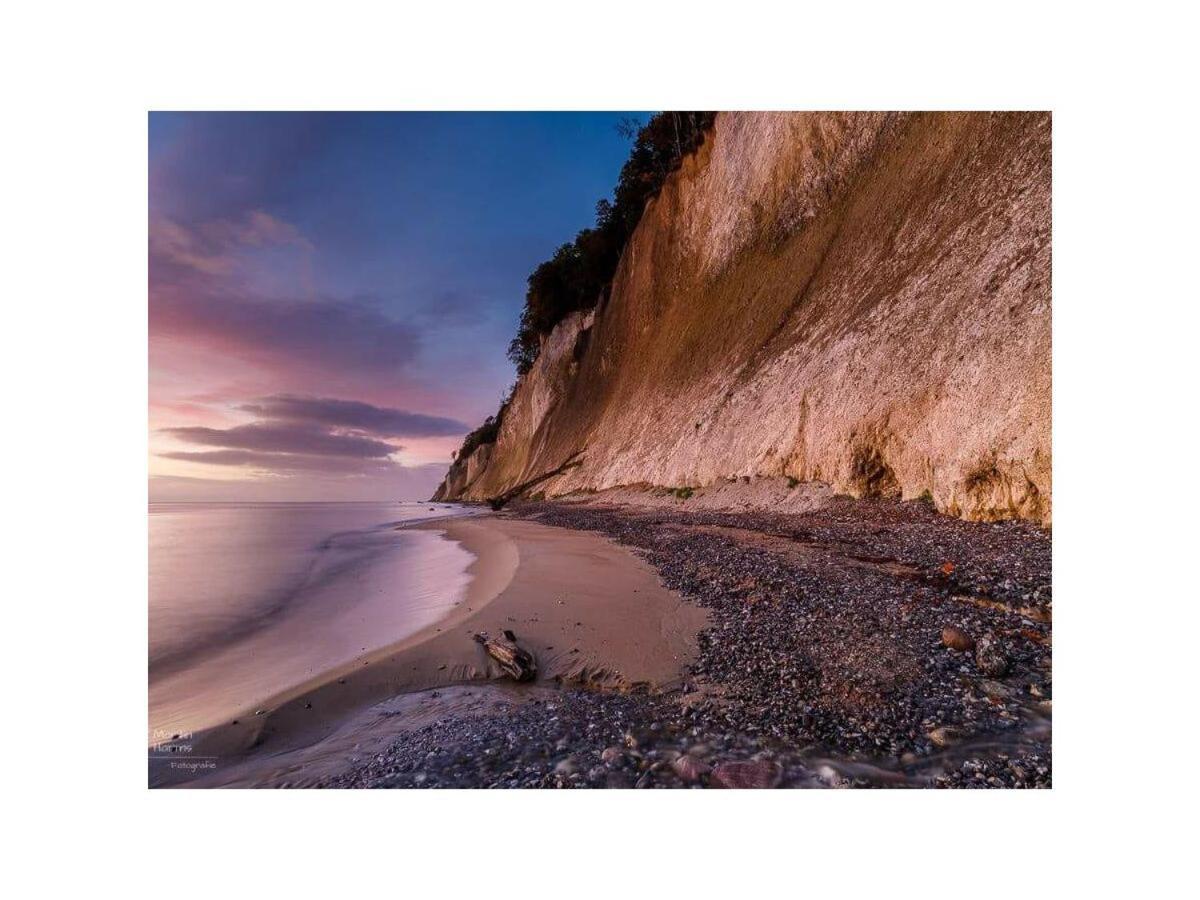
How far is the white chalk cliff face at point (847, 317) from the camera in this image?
5.38m

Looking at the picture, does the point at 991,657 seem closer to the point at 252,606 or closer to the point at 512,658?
the point at 512,658

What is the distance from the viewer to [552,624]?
12.8ft

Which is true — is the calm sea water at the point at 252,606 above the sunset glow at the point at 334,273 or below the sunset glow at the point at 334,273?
below

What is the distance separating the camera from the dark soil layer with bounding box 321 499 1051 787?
260 cm

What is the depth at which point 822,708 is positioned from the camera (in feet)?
9.39

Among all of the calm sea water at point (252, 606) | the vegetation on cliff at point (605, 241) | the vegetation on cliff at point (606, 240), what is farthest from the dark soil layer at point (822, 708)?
the vegetation on cliff at point (606, 240)

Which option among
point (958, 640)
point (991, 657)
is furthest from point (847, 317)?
point (991, 657)

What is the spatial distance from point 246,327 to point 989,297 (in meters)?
7.63

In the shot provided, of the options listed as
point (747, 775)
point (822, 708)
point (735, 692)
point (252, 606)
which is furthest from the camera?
point (252, 606)

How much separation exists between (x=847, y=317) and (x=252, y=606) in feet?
31.2

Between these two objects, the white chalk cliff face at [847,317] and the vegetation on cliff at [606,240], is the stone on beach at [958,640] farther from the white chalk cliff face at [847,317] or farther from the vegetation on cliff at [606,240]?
the vegetation on cliff at [606,240]

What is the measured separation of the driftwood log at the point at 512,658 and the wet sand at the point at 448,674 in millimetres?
62
